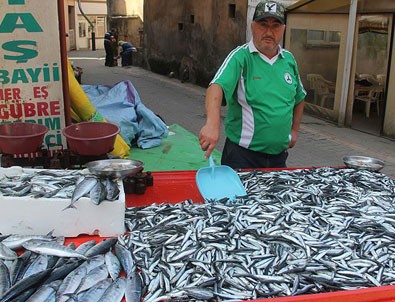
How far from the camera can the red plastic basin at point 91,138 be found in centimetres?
354

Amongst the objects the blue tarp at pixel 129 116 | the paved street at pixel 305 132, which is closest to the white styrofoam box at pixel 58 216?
the blue tarp at pixel 129 116

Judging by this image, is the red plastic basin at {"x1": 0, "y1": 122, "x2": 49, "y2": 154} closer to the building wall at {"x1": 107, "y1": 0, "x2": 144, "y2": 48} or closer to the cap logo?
the cap logo

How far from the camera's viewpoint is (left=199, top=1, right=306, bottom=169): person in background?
337cm

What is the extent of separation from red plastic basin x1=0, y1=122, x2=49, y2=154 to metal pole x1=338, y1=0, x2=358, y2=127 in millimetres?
8542

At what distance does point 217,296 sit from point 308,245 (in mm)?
636

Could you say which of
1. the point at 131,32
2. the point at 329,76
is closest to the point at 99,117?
the point at 329,76

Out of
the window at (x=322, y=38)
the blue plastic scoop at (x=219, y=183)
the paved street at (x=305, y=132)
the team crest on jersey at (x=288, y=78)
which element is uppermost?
the window at (x=322, y=38)

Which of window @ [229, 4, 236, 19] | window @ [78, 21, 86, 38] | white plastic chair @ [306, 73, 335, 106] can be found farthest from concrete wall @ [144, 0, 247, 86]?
window @ [78, 21, 86, 38]

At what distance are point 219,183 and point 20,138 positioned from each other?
160 centimetres

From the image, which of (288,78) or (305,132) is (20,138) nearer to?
(288,78)

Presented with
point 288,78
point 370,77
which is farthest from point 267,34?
point 370,77

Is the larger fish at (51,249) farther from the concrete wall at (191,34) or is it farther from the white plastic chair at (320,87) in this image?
the concrete wall at (191,34)

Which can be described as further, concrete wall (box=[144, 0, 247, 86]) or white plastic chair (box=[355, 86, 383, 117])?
concrete wall (box=[144, 0, 247, 86])

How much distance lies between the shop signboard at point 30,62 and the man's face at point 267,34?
2.67 metres
